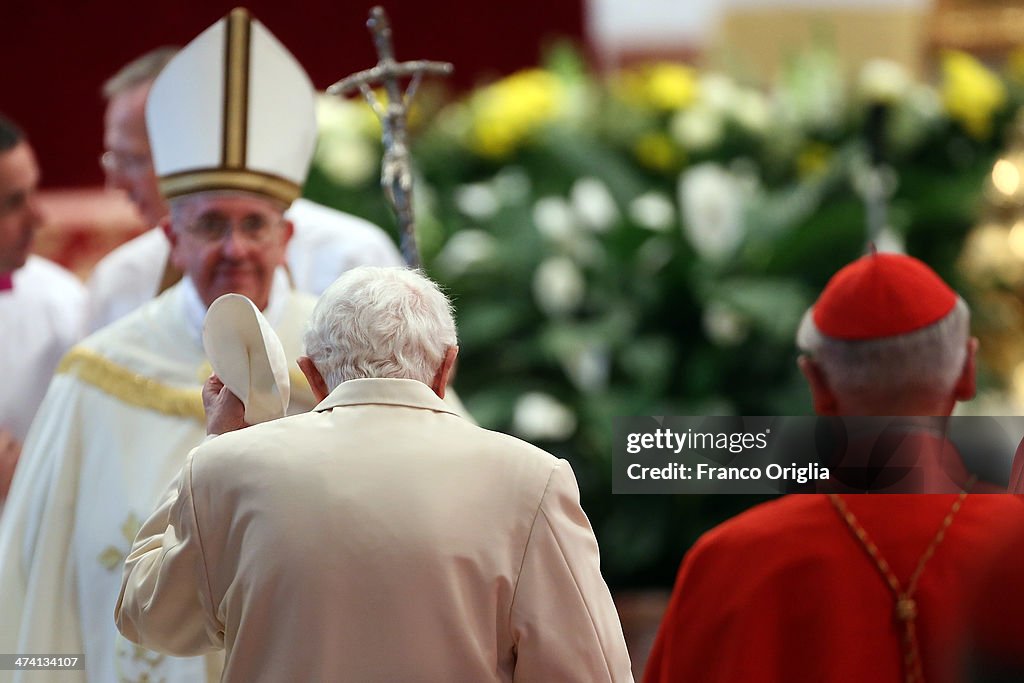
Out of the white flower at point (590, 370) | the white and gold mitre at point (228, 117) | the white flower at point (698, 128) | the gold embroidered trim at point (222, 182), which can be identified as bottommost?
the white flower at point (590, 370)

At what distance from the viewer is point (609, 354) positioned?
18.3ft

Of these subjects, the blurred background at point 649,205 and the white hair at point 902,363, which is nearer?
the white hair at point 902,363

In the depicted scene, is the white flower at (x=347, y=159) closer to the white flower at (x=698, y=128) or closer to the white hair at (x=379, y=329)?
the white flower at (x=698, y=128)

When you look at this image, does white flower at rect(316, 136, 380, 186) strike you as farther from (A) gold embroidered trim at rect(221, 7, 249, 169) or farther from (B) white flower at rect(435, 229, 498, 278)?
(A) gold embroidered trim at rect(221, 7, 249, 169)

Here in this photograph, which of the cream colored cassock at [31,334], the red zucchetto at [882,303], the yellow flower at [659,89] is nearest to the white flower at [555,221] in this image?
the yellow flower at [659,89]

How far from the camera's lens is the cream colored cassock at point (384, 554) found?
2396 mm

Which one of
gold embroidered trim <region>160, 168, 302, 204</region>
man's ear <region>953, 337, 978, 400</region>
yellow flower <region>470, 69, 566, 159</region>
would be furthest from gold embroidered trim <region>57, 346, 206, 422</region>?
A: yellow flower <region>470, 69, 566, 159</region>

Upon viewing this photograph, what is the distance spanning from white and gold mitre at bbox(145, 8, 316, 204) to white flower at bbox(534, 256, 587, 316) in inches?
80.6

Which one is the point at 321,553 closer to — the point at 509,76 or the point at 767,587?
the point at 767,587

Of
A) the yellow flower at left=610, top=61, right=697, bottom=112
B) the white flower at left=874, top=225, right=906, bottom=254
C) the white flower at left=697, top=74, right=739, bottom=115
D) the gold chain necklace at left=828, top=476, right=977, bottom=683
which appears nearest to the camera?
the gold chain necklace at left=828, top=476, right=977, bottom=683

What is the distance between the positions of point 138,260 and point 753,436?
1.75 metres

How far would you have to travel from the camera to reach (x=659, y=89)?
254 inches

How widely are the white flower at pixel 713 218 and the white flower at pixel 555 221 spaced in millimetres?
417

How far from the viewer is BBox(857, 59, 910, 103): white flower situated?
21.0 ft
